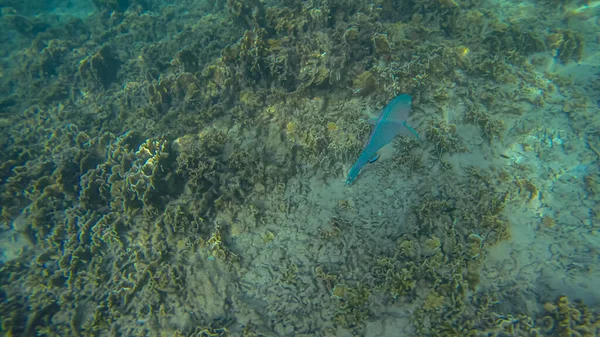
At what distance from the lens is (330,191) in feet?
15.2

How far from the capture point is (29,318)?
4.38 m

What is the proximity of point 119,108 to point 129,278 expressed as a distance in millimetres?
4969

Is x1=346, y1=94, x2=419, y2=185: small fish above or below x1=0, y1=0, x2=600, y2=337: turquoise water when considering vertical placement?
above

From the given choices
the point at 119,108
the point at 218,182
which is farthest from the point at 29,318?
the point at 119,108

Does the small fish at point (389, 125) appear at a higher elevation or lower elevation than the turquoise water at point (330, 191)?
higher

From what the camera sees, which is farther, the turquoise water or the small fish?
the turquoise water

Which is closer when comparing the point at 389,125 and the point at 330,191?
the point at 389,125

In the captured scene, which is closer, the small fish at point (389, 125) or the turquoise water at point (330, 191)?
the small fish at point (389, 125)

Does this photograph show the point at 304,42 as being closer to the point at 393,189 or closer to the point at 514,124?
the point at 393,189

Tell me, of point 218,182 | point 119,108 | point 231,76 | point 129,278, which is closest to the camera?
point 129,278

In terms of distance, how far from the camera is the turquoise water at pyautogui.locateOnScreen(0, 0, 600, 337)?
372 centimetres

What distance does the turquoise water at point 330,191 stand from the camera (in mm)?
3725

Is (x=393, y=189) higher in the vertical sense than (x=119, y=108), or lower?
lower

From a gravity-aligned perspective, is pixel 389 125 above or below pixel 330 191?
above
